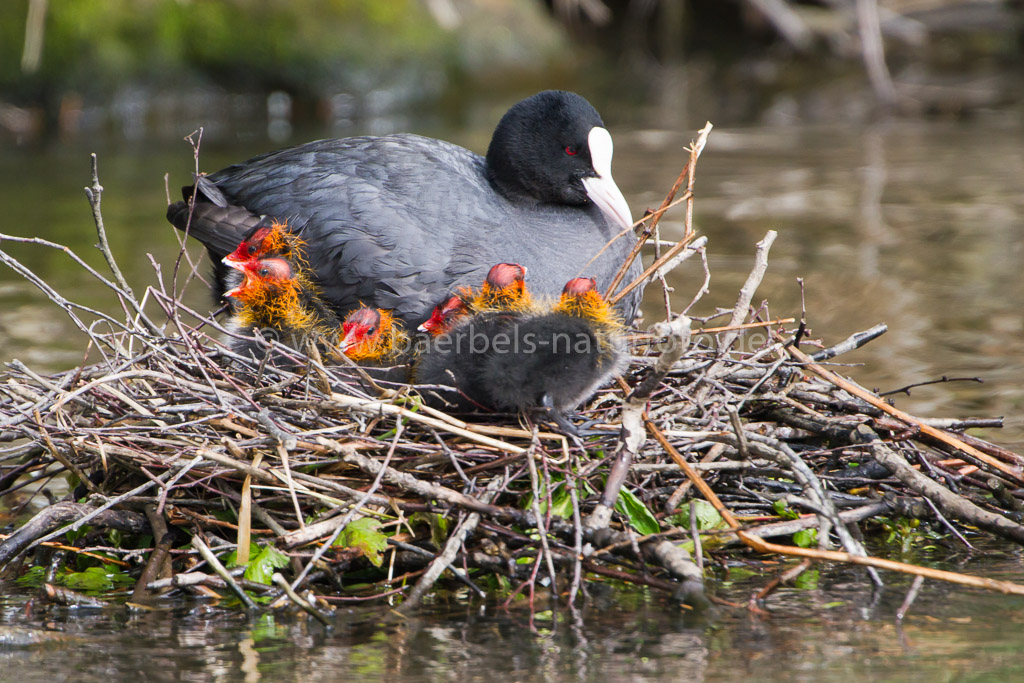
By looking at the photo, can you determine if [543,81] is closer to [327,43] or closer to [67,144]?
[327,43]

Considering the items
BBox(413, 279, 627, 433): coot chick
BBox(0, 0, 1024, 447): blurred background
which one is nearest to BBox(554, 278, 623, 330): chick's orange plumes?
BBox(413, 279, 627, 433): coot chick

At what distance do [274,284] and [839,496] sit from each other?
1.79 meters

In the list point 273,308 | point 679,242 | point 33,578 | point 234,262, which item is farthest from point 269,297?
point 679,242

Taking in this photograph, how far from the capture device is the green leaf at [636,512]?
3.09 m

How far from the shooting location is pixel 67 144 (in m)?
11.4

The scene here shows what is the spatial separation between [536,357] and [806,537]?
0.89 meters

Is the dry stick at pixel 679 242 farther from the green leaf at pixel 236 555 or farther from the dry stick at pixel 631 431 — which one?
the green leaf at pixel 236 555

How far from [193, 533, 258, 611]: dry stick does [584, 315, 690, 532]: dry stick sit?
0.86 meters

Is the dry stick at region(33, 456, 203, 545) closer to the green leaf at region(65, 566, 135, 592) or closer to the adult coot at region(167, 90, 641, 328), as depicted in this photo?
the green leaf at region(65, 566, 135, 592)

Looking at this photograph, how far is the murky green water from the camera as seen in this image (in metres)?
2.66

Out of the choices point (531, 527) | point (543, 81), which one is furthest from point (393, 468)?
point (543, 81)

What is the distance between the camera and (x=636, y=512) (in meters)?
3.12

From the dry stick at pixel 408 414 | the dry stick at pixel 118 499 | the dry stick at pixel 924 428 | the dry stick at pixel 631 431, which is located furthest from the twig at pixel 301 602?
the dry stick at pixel 924 428

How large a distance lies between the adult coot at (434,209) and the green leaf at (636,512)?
0.89 m
